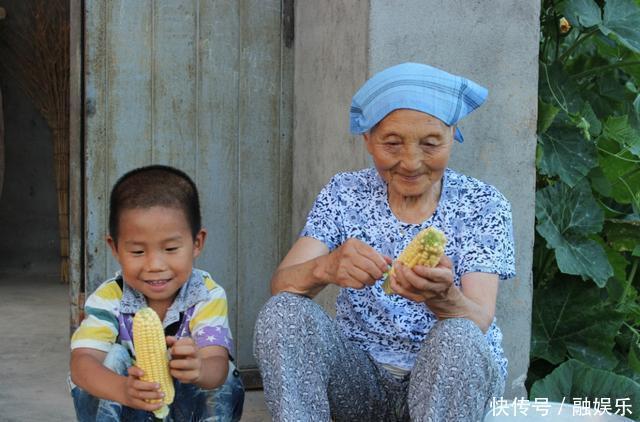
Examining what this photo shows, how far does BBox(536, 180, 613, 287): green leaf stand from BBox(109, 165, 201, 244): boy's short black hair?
169 cm

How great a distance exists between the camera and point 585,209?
3934mm

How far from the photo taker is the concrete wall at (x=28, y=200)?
8.38m

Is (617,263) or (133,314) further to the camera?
(617,263)

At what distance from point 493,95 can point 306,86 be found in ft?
2.63

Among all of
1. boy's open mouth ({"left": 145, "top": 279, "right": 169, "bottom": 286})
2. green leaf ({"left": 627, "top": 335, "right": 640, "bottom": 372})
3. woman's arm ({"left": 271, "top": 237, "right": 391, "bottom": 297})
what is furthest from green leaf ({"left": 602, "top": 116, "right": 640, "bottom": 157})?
boy's open mouth ({"left": 145, "top": 279, "right": 169, "bottom": 286})

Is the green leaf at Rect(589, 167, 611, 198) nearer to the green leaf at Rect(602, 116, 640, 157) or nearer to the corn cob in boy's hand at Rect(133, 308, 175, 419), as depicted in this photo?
the green leaf at Rect(602, 116, 640, 157)

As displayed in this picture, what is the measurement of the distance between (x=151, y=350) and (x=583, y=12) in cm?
243

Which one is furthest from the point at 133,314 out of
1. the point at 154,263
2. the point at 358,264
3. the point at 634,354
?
the point at 634,354

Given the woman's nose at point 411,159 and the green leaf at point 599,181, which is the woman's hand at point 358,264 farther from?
the green leaf at point 599,181

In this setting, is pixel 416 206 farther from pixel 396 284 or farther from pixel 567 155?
pixel 567 155

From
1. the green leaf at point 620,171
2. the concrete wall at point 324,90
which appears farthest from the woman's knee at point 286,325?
the green leaf at point 620,171

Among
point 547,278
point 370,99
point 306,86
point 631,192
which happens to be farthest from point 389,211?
point 631,192

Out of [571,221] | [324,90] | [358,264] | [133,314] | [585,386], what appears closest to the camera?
[358,264]

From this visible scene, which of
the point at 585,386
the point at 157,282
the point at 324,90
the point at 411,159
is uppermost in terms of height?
the point at 324,90
